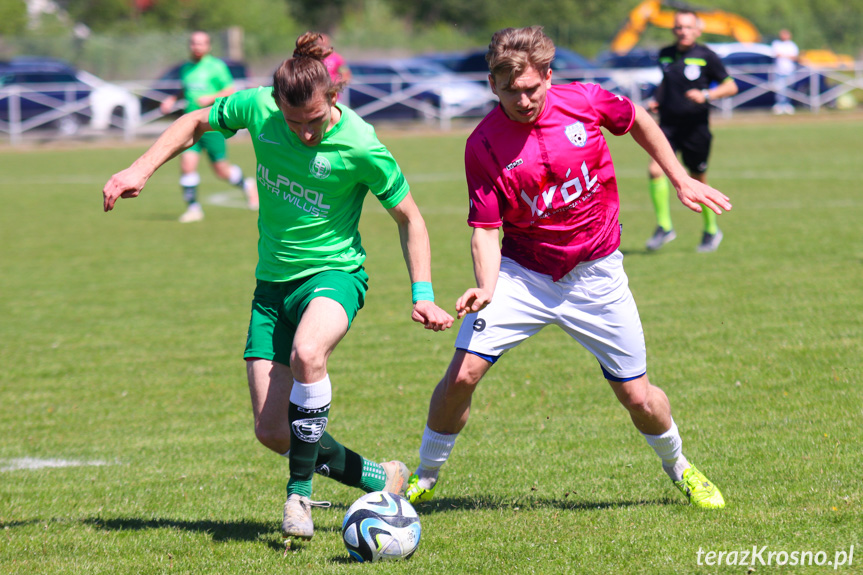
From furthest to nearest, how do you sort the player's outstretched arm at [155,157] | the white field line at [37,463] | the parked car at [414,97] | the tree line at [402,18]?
the tree line at [402,18] < the parked car at [414,97] < the white field line at [37,463] < the player's outstretched arm at [155,157]

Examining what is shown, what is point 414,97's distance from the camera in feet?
106

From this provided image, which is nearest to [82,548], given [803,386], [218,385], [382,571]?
[382,571]

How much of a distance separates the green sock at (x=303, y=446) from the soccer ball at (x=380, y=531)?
243mm

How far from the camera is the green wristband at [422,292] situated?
4309 millimetres

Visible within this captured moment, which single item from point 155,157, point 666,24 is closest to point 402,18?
point 666,24

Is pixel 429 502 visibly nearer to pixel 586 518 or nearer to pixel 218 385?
pixel 586 518

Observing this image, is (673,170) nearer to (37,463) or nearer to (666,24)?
(37,463)

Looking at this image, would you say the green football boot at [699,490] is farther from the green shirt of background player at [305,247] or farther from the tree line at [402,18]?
the tree line at [402,18]

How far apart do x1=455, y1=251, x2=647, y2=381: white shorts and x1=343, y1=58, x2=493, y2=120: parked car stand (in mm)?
27606

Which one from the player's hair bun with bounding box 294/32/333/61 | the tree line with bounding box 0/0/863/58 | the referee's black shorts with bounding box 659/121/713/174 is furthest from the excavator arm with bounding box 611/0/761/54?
the player's hair bun with bounding box 294/32/333/61

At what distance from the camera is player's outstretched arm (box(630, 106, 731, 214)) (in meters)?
4.52

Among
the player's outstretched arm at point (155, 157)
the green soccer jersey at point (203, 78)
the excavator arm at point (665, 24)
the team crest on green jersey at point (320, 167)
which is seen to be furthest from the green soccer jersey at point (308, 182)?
the excavator arm at point (665, 24)

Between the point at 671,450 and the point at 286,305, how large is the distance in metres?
1.84

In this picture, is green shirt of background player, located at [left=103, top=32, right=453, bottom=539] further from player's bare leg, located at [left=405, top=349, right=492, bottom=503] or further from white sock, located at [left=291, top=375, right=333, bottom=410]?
player's bare leg, located at [left=405, top=349, right=492, bottom=503]
